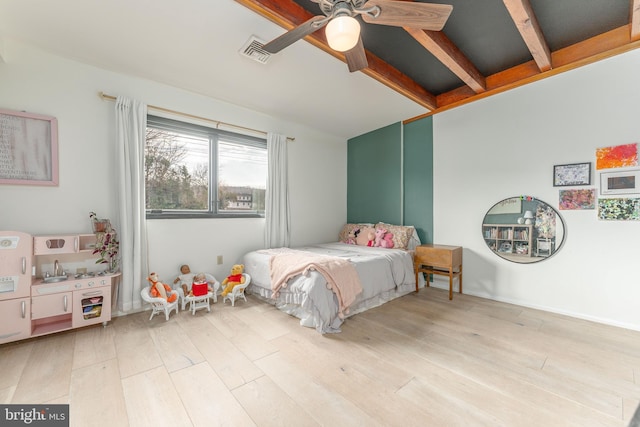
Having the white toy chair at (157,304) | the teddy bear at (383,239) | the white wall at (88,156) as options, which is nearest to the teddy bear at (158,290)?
the white toy chair at (157,304)

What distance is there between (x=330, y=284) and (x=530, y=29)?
2.69 meters

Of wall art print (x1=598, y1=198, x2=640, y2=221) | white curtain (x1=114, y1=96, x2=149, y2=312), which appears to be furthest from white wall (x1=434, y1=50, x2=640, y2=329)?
white curtain (x1=114, y1=96, x2=149, y2=312)

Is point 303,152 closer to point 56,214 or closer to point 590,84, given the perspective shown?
point 56,214

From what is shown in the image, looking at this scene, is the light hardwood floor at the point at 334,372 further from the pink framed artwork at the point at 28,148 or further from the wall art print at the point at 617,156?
the wall art print at the point at 617,156

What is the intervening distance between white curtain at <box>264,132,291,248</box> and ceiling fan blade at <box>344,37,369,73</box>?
196 cm

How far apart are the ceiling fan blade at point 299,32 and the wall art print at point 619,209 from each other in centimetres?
304

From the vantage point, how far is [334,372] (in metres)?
1.76

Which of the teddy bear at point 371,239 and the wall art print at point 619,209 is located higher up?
the wall art print at point 619,209

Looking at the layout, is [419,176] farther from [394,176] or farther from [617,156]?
[617,156]

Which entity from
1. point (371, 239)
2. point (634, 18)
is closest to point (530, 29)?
point (634, 18)

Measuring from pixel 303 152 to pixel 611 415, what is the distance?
4022mm

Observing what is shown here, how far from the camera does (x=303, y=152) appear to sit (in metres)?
4.31

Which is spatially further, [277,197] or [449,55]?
[277,197]

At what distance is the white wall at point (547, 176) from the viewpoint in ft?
7.97
